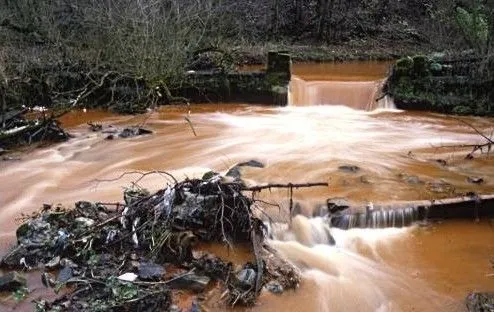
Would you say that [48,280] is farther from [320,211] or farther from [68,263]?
[320,211]

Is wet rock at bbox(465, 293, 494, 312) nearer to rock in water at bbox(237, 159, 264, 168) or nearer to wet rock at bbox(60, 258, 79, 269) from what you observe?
wet rock at bbox(60, 258, 79, 269)

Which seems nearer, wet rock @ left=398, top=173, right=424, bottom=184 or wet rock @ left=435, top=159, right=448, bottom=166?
wet rock @ left=398, top=173, right=424, bottom=184

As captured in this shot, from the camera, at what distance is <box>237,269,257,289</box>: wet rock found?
16.7 feet

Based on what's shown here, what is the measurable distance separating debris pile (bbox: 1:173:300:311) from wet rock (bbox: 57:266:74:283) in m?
0.01

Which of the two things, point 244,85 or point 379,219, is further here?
point 244,85

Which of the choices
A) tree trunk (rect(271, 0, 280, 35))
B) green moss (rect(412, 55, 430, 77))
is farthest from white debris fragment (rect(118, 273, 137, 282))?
tree trunk (rect(271, 0, 280, 35))

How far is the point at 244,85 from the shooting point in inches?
563

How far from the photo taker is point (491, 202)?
22.7 ft

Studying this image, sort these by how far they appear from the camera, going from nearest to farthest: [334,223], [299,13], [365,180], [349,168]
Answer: [334,223]
[365,180]
[349,168]
[299,13]

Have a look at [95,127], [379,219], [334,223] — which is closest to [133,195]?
[334,223]

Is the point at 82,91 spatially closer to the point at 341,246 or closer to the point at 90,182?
the point at 90,182

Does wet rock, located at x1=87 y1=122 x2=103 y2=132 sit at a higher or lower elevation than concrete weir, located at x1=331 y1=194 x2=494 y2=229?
higher

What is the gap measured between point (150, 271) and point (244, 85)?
9662mm

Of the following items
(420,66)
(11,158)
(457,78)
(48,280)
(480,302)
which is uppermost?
(420,66)
